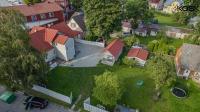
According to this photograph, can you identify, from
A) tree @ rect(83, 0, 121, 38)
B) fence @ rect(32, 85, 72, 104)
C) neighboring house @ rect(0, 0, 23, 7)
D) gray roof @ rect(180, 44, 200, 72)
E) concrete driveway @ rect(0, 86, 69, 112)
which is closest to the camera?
concrete driveway @ rect(0, 86, 69, 112)

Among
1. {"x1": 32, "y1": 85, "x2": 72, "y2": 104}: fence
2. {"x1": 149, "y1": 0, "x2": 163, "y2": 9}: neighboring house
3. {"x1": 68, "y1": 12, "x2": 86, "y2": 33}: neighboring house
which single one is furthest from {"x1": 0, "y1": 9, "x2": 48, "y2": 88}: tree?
{"x1": 149, "y1": 0, "x2": 163, "y2": 9}: neighboring house

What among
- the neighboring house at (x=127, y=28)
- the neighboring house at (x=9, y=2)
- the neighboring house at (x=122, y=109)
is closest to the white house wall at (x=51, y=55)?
the neighboring house at (x=122, y=109)

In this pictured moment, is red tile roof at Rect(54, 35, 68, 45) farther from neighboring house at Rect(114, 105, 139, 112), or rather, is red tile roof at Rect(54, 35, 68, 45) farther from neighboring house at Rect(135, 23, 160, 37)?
neighboring house at Rect(135, 23, 160, 37)

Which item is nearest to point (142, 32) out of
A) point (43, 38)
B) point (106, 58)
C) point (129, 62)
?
point (129, 62)

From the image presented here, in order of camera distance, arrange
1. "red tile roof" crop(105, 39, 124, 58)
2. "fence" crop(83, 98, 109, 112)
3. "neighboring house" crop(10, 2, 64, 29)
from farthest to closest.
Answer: "neighboring house" crop(10, 2, 64, 29) < "red tile roof" crop(105, 39, 124, 58) < "fence" crop(83, 98, 109, 112)

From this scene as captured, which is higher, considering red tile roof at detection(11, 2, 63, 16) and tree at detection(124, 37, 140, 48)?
red tile roof at detection(11, 2, 63, 16)

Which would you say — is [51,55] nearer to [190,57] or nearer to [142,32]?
[142,32]
